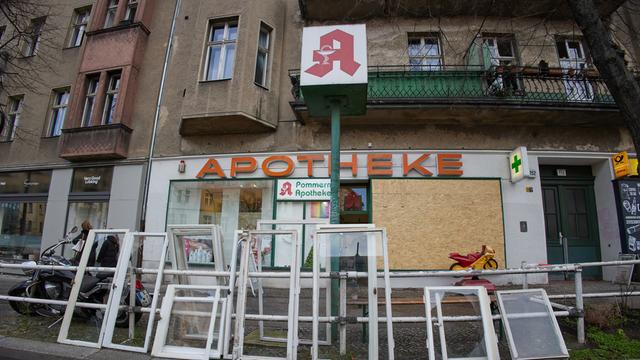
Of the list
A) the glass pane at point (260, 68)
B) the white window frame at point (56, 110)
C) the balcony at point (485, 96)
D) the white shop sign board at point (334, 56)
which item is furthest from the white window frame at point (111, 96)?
the white shop sign board at point (334, 56)

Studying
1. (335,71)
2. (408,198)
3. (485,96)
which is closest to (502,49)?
(485,96)

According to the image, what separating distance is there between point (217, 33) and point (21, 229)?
10136 millimetres

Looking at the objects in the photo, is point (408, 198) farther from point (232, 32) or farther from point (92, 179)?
point (92, 179)

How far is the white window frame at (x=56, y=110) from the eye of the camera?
12.7 meters

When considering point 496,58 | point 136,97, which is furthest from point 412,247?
point 136,97

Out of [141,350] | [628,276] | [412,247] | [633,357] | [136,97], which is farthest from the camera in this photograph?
[136,97]

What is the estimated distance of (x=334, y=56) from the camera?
476 cm

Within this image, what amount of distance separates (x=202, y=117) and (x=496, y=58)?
9009 millimetres

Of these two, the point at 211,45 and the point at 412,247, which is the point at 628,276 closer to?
the point at 412,247

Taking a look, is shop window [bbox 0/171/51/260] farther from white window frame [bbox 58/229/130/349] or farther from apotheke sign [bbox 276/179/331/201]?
white window frame [bbox 58/229/130/349]

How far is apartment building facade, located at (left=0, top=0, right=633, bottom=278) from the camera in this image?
30.1 ft

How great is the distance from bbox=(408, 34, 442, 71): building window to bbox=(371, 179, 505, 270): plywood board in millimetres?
3699

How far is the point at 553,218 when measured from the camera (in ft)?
32.5

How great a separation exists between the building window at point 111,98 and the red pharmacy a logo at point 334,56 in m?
9.80
